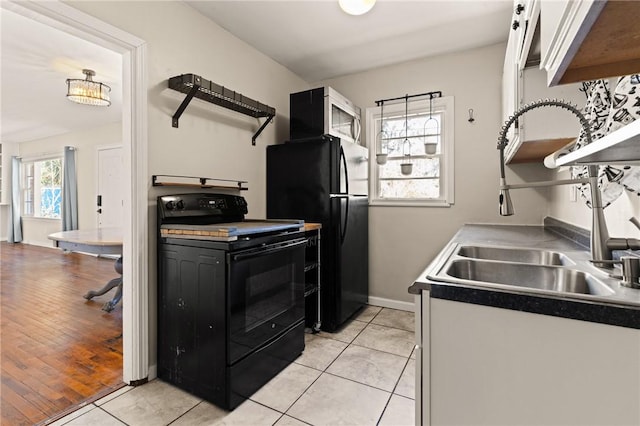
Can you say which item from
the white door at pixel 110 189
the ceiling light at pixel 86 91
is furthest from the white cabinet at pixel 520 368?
the white door at pixel 110 189

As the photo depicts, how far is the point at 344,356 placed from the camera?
93.0 inches

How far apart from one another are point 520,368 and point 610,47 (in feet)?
2.58

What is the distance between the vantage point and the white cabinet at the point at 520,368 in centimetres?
72

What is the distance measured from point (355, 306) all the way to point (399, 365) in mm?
921

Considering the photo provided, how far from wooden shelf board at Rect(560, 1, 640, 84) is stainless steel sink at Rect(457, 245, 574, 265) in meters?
0.88

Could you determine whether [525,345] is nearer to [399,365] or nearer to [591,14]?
[591,14]

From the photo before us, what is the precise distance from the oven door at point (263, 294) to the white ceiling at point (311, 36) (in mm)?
1759

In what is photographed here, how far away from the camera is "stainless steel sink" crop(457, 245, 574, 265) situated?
5.02 ft

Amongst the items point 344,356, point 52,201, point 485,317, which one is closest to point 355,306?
point 344,356

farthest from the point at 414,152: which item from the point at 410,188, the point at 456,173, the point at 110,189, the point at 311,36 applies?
the point at 110,189

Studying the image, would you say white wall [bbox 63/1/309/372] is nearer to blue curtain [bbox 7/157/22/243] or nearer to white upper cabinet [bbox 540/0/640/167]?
white upper cabinet [bbox 540/0/640/167]

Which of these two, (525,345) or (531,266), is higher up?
(531,266)

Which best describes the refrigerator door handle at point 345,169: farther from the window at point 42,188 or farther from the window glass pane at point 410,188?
the window at point 42,188

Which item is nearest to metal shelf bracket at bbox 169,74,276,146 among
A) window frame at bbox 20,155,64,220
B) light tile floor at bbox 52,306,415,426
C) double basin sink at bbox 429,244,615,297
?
light tile floor at bbox 52,306,415,426
